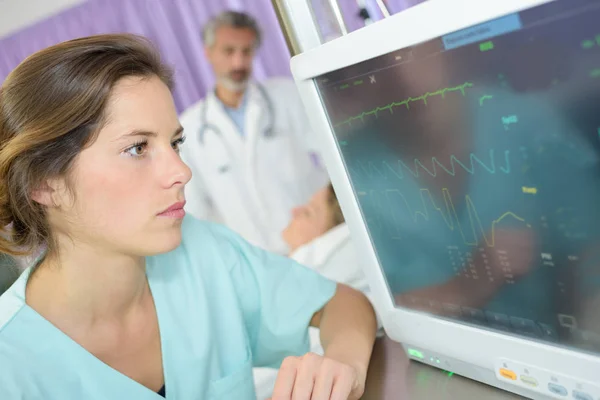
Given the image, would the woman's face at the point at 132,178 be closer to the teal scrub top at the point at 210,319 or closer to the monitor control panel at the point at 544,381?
the teal scrub top at the point at 210,319

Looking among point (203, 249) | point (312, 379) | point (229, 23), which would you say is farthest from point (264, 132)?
point (312, 379)

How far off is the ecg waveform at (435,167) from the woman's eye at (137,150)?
0.28 meters

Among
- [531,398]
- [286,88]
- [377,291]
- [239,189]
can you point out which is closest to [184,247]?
[377,291]

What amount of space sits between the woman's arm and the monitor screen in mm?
146

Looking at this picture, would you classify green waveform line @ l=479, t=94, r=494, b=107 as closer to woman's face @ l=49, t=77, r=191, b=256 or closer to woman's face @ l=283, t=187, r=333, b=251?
woman's face @ l=49, t=77, r=191, b=256

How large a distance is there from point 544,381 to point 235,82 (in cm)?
168

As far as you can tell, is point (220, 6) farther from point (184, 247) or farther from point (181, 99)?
point (184, 247)

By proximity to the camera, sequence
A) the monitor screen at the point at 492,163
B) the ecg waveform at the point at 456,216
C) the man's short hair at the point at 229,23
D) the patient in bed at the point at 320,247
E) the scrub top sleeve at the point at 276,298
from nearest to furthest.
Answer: the monitor screen at the point at 492,163 → the ecg waveform at the point at 456,216 → the scrub top sleeve at the point at 276,298 → the patient in bed at the point at 320,247 → the man's short hair at the point at 229,23

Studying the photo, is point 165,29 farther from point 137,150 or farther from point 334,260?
point 137,150

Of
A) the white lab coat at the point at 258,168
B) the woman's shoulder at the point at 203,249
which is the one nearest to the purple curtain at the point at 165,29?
the white lab coat at the point at 258,168

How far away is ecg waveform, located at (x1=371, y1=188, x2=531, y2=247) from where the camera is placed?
1.73 feet

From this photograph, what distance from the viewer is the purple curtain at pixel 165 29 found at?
196 cm

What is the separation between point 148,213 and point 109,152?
0.09 meters

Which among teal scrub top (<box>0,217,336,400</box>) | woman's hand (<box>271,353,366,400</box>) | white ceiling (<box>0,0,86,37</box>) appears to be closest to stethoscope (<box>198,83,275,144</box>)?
white ceiling (<box>0,0,86,37</box>)
